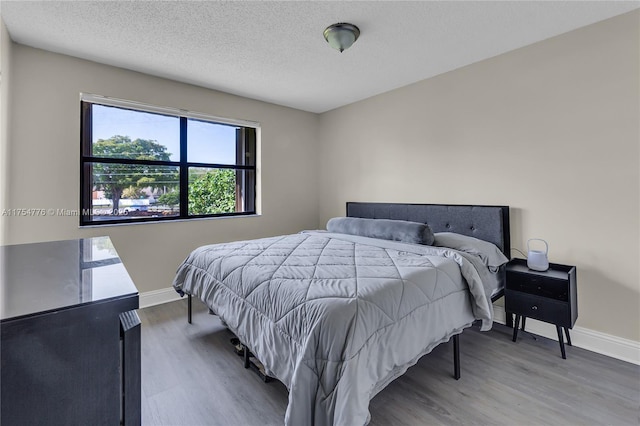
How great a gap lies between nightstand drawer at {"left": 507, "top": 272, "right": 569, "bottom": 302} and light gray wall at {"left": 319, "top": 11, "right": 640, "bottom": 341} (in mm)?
387

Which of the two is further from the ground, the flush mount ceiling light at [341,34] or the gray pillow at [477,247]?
the flush mount ceiling light at [341,34]

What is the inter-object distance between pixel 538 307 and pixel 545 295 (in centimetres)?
10

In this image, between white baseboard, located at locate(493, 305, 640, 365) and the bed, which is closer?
the bed

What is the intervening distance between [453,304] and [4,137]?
3.52 metres

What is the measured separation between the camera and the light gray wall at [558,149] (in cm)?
211

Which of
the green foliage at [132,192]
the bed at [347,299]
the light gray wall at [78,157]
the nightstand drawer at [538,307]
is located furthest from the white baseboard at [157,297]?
the nightstand drawer at [538,307]

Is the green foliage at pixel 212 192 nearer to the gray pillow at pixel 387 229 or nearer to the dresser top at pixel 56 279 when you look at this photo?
the gray pillow at pixel 387 229

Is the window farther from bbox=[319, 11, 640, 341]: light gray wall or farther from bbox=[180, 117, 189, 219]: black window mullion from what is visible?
bbox=[319, 11, 640, 341]: light gray wall

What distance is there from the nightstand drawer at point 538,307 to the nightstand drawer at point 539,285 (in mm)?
34

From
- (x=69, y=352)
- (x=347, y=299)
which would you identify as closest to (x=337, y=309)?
(x=347, y=299)

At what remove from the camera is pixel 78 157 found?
2.73 m

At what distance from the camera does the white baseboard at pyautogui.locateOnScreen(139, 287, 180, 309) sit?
3.09m

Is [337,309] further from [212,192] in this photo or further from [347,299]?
[212,192]

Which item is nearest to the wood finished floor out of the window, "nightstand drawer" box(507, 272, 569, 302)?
"nightstand drawer" box(507, 272, 569, 302)
